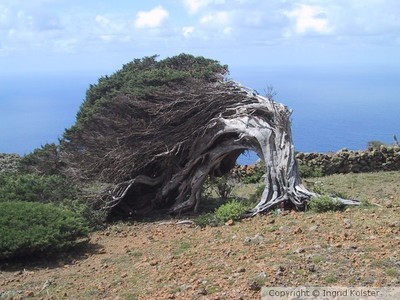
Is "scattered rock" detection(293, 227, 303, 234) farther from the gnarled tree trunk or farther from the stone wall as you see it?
the stone wall

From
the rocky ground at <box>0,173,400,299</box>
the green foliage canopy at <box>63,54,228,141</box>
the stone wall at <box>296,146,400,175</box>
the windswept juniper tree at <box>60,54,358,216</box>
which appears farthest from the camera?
the stone wall at <box>296,146,400,175</box>

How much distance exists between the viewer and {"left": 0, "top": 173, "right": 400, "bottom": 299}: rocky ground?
6.52 meters

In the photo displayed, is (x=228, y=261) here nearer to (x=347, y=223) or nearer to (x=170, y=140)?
(x=347, y=223)

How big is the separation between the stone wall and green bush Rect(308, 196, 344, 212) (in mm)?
9491

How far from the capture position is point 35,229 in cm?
1011

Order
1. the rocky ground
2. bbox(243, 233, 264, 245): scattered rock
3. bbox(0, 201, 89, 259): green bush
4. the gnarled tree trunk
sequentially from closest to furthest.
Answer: the rocky ground, bbox(243, 233, 264, 245): scattered rock, bbox(0, 201, 89, 259): green bush, the gnarled tree trunk

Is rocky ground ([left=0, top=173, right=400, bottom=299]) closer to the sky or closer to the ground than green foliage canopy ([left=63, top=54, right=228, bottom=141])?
closer to the ground

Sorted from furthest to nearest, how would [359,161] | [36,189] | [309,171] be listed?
[359,161] < [309,171] < [36,189]

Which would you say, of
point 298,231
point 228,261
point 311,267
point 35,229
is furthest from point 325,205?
point 35,229

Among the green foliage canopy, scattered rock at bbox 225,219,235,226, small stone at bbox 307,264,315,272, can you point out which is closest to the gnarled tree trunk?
scattered rock at bbox 225,219,235,226

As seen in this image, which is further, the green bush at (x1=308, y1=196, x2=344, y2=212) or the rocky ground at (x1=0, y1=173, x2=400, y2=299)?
the green bush at (x1=308, y1=196, x2=344, y2=212)

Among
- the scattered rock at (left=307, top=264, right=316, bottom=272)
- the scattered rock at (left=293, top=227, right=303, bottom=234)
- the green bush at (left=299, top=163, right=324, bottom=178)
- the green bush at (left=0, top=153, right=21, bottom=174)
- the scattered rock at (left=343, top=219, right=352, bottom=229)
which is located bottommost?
the green bush at (left=299, top=163, right=324, bottom=178)

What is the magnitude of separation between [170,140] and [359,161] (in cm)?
950

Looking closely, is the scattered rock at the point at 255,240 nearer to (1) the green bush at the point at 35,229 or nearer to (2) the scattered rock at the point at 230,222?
(2) the scattered rock at the point at 230,222
